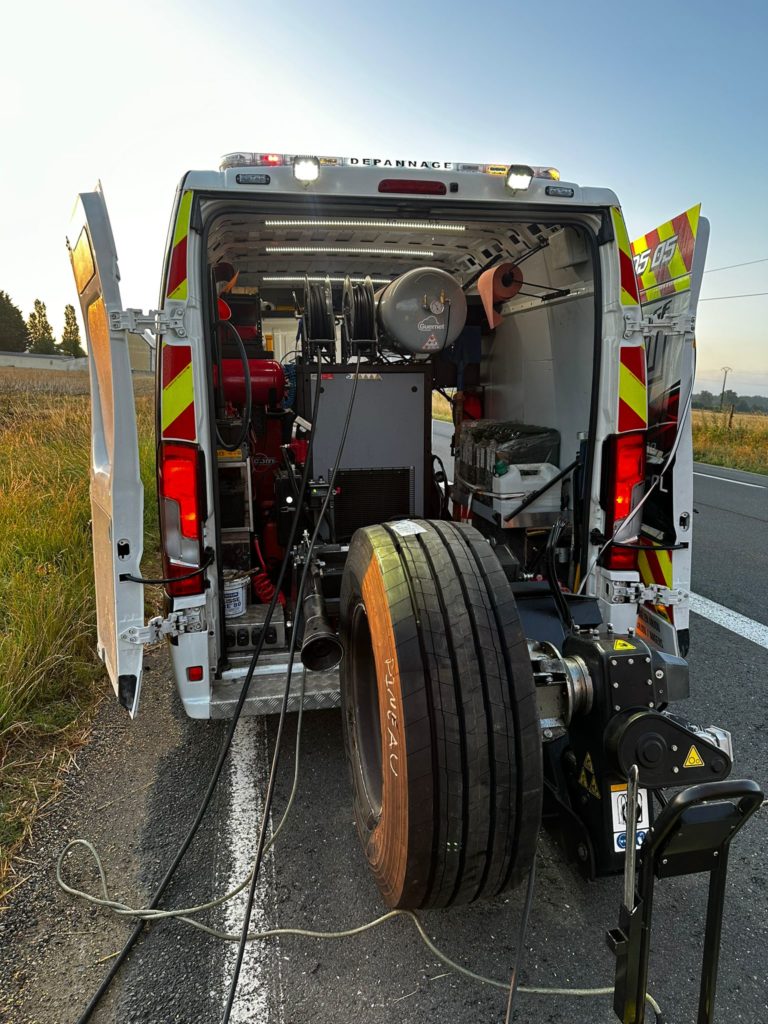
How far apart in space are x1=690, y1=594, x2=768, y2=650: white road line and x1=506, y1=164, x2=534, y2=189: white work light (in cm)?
334

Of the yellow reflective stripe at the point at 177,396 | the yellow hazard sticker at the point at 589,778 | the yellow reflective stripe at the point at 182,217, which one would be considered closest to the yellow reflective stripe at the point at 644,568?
the yellow hazard sticker at the point at 589,778

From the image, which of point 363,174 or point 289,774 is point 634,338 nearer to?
point 363,174

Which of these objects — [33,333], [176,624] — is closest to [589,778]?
[176,624]

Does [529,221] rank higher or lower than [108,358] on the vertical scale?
higher

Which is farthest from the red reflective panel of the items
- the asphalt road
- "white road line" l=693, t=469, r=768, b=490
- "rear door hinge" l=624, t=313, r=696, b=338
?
"white road line" l=693, t=469, r=768, b=490

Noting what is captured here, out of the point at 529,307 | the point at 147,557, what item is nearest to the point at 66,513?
the point at 147,557

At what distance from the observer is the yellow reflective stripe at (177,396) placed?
2.65 m

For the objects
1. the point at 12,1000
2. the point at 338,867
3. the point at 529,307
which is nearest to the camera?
the point at 12,1000

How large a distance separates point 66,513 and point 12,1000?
171 inches

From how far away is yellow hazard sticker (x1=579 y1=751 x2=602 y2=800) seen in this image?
204cm

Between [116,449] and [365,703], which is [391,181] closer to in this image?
[116,449]

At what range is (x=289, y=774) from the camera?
10.3 ft

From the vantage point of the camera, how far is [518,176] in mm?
2748

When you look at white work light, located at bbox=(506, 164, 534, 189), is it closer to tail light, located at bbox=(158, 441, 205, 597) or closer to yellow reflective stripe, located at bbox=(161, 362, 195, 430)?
yellow reflective stripe, located at bbox=(161, 362, 195, 430)
